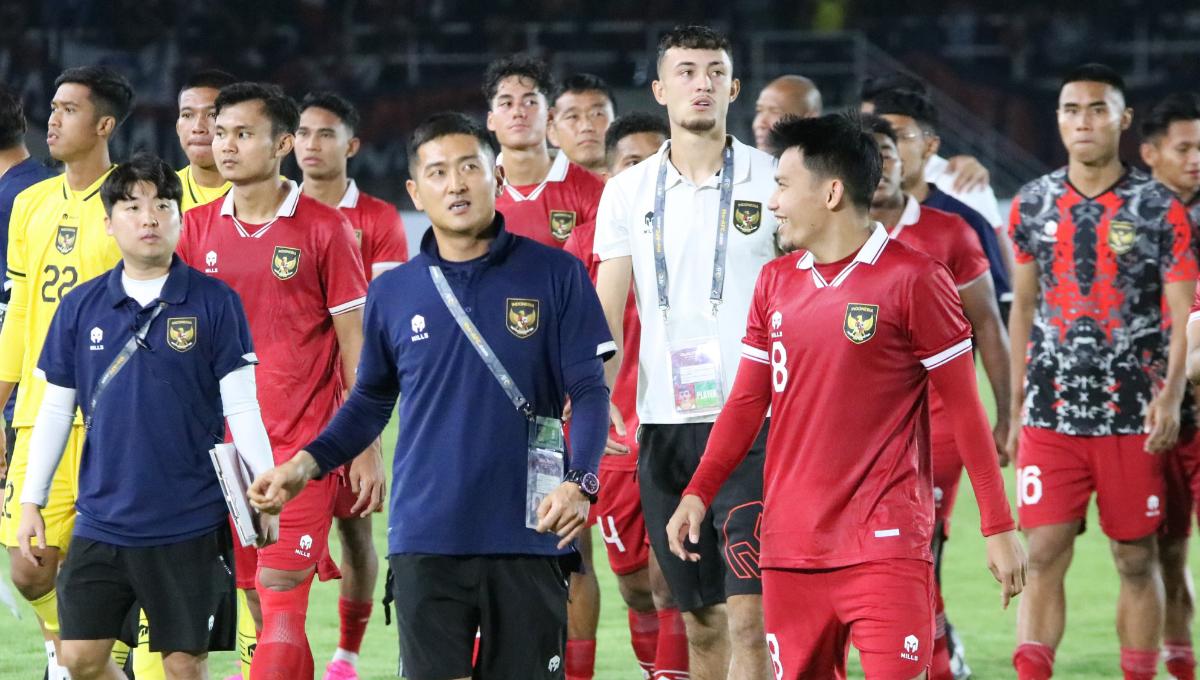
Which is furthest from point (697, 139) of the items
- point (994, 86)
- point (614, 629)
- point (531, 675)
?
point (994, 86)

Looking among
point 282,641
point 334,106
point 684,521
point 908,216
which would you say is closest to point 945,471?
point 908,216

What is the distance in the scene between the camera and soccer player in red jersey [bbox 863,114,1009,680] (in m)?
6.13

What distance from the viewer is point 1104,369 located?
20.2 ft

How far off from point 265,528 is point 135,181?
104 centimetres

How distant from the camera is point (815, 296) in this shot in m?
4.25

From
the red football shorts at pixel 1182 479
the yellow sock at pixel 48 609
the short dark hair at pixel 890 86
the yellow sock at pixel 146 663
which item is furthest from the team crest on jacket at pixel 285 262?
the red football shorts at pixel 1182 479

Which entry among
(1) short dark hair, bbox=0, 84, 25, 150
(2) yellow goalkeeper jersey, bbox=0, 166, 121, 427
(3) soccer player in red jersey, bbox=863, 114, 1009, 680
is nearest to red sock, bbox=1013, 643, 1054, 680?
(3) soccer player in red jersey, bbox=863, 114, 1009, 680

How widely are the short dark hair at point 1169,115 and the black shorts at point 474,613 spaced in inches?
152

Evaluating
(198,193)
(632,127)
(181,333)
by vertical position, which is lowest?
(181,333)

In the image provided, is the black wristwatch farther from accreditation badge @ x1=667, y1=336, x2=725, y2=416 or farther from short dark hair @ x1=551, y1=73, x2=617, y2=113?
short dark hair @ x1=551, y1=73, x2=617, y2=113

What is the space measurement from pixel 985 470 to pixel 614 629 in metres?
3.80

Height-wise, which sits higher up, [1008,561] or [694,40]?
[694,40]

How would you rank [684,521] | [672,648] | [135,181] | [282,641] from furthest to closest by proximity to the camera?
[672,648], [282,641], [135,181], [684,521]

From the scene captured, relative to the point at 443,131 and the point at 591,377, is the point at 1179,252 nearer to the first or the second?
the point at 591,377
